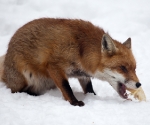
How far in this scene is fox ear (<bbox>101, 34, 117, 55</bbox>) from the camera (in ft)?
15.0

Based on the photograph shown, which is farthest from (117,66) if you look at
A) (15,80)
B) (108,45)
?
(15,80)

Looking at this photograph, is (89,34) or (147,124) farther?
(89,34)

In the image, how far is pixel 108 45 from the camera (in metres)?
4.61

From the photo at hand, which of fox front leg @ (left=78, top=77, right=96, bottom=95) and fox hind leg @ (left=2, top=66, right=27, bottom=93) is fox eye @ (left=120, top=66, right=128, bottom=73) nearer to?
fox front leg @ (left=78, top=77, right=96, bottom=95)

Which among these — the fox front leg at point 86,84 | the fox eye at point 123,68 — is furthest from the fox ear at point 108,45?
the fox front leg at point 86,84

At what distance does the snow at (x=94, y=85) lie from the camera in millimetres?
3801

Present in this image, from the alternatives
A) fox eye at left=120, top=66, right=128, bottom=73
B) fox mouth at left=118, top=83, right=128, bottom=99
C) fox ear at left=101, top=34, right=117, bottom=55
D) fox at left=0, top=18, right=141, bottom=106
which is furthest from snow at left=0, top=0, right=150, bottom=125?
fox ear at left=101, top=34, right=117, bottom=55

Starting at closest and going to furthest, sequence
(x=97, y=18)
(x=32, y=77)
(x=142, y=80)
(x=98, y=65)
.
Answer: (x=98, y=65) < (x=32, y=77) < (x=142, y=80) < (x=97, y=18)

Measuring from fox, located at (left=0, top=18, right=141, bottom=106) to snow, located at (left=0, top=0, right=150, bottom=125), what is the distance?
285 mm

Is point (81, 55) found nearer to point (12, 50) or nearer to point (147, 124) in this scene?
point (12, 50)

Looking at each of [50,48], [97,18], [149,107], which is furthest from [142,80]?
[97,18]

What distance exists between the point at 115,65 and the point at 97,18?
5.49m

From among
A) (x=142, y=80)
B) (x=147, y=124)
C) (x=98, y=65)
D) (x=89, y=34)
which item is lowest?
(x=142, y=80)

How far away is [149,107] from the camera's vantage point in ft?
14.5
